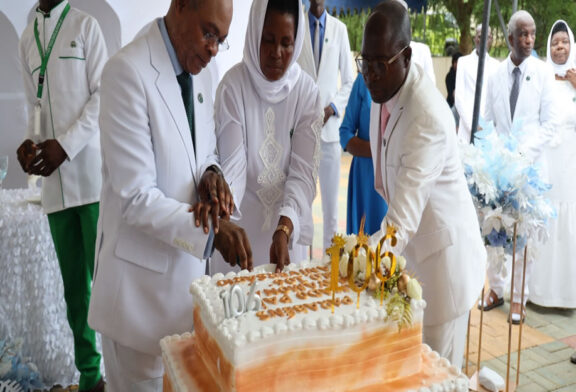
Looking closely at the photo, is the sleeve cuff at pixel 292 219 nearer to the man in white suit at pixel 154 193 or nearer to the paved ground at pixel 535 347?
the man in white suit at pixel 154 193

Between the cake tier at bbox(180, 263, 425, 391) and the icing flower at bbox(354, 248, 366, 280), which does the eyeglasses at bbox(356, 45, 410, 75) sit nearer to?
the icing flower at bbox(354, 248, 366, 280)

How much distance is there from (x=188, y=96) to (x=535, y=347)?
10.8 ft

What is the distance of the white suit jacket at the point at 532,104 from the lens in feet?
14.7

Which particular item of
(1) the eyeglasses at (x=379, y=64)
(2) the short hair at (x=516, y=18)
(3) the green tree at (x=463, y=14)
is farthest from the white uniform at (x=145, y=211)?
(3) the green tree at (x=463, y=14)

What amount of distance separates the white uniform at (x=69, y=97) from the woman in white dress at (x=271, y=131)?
3.10ft

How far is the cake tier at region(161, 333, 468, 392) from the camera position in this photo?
4.61 feet

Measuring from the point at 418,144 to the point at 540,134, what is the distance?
3.12 meters

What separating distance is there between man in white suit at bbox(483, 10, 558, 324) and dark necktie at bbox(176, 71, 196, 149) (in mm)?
3320

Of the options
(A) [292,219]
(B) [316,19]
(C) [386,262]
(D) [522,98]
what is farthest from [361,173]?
(C) [386,262]

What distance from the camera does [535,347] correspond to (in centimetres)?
396

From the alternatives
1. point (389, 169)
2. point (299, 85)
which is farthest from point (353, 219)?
point (389, 169)

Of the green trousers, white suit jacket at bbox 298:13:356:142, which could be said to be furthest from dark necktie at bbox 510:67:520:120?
the green trousers

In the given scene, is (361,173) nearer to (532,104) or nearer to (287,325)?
(532,104)

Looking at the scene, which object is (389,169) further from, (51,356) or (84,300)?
(51,356)
